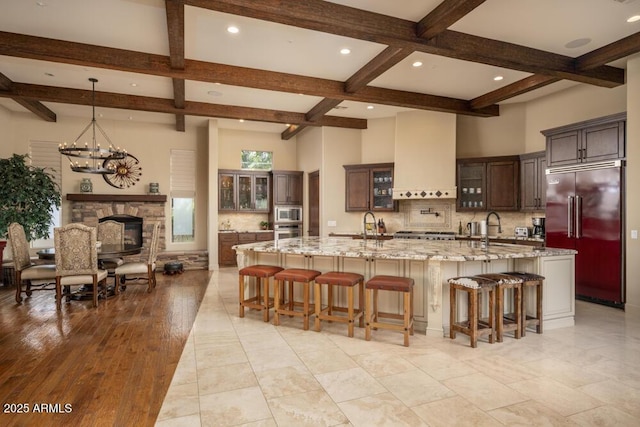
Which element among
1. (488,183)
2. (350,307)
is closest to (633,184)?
(488,183)

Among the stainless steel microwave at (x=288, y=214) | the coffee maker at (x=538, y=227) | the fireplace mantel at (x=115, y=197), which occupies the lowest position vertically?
the coffee maker at (x=538, y=227)

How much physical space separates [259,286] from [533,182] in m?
5.11

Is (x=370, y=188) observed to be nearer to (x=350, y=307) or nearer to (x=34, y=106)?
(x=350, y=307)

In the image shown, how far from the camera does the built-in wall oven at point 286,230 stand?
908 cm

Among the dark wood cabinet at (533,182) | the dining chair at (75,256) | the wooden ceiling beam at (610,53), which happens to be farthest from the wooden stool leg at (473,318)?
the dining chair at (75,256)

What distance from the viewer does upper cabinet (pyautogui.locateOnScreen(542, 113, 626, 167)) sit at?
189 inches

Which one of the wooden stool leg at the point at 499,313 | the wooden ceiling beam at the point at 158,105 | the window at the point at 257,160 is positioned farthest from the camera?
the window at the point at 257,160

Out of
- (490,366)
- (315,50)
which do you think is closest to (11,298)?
(315,50)

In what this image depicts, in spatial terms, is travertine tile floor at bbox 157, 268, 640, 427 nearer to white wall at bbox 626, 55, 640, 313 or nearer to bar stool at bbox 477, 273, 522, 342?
bar stool at bbox 477, 273, 522, 342

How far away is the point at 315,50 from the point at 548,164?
397cm

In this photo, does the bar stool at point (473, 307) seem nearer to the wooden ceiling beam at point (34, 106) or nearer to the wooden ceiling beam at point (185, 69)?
the wooden ceiling beam at point (185, 69)

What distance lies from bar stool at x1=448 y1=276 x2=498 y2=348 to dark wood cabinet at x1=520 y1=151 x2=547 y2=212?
3494 millimetres

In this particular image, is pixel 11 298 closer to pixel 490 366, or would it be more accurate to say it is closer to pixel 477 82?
pixel 490 366

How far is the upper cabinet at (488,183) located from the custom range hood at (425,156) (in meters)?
0.27
